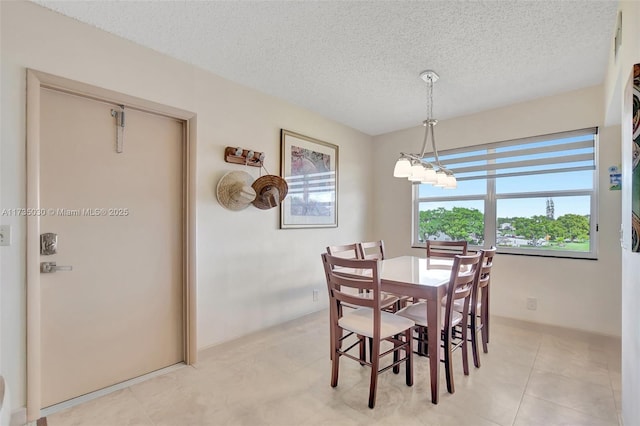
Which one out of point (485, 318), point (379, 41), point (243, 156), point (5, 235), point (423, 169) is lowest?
point (485, 318)

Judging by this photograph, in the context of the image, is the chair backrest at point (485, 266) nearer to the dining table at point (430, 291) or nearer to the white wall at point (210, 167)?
the dining table at point (430, 291)

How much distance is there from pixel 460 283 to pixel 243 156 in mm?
2125

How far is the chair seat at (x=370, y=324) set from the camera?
192 cm

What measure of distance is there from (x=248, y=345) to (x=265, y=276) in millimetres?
665

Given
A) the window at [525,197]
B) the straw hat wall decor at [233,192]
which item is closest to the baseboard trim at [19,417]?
the straw hat wall decor at [233,192]

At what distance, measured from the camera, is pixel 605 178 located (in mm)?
2811

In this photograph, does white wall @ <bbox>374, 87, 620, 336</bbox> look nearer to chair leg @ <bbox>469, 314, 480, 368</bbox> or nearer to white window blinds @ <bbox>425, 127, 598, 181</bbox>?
white window blinds @ <bbox>425, 127, 598, 181</bbox>

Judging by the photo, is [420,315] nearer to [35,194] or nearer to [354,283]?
[354,283]

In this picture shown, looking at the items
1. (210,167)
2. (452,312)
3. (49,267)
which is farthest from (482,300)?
(49,267)

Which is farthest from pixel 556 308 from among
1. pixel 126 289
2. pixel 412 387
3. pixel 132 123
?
pixel 132 123

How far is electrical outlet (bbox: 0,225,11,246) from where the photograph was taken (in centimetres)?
163

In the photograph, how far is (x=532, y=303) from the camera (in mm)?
3186

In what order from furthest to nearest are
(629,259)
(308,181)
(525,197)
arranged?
(308,181) → (525,197) → (629,259)

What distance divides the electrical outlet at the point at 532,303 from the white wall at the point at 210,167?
214 cm
